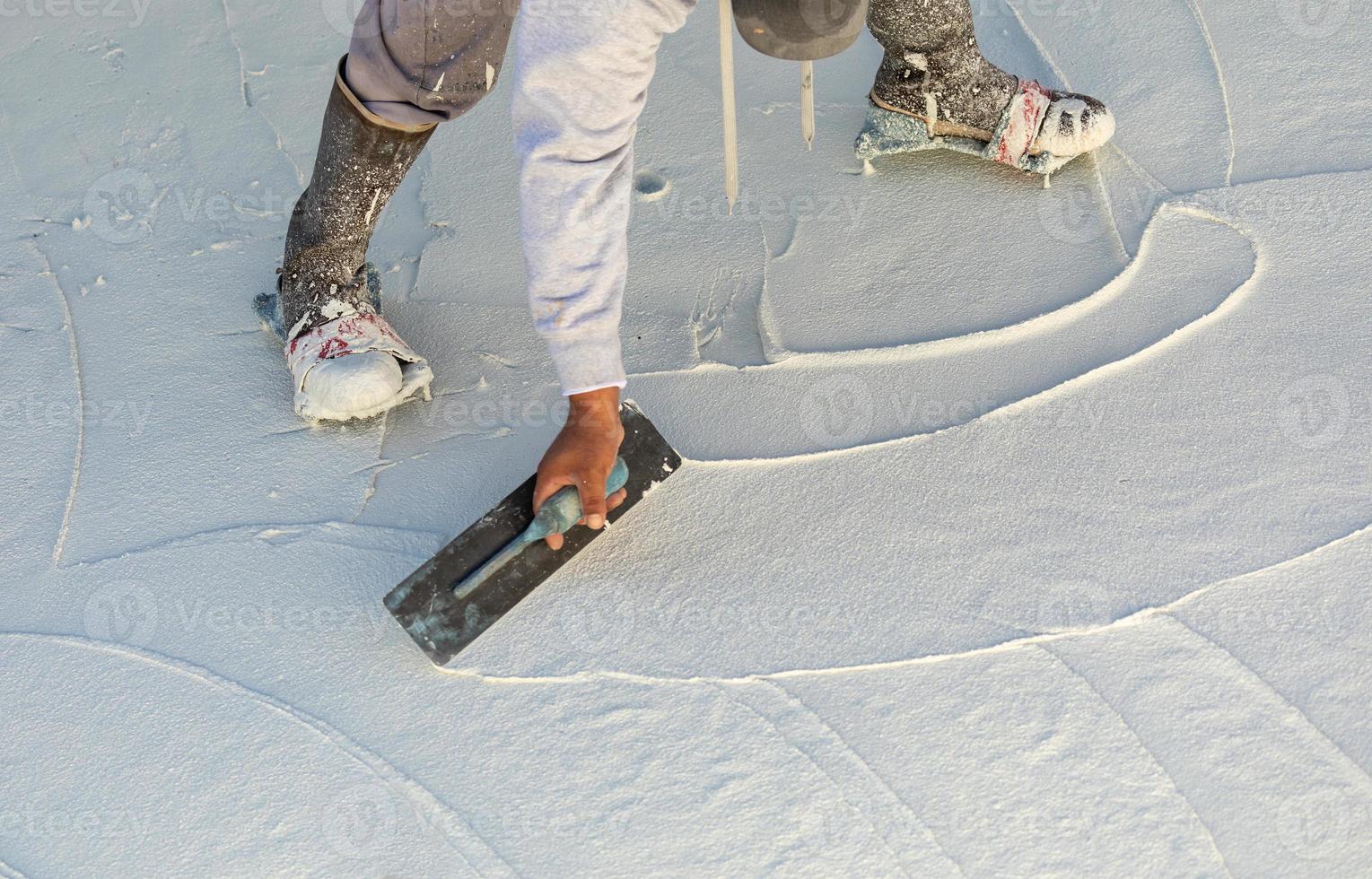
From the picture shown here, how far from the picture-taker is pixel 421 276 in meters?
2.26

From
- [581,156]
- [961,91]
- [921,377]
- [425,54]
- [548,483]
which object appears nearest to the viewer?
[581,156]

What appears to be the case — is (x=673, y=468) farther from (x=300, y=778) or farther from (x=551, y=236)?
(x=300, y=778)

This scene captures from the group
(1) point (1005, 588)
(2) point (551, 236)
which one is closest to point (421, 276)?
(2) point (551, 236)

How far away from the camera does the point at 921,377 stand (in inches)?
79.4

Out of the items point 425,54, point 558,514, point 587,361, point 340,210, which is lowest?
point 558,514

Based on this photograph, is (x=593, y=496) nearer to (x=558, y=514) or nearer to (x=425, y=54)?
(x=558, y=514)

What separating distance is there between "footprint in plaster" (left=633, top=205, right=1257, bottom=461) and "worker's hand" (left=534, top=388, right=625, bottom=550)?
0.98 ft

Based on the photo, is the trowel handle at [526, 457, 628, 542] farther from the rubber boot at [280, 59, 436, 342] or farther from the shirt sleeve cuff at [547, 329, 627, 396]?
the rubber boot at [280, 59, 436, 342]

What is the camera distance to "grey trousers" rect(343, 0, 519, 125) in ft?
6.02

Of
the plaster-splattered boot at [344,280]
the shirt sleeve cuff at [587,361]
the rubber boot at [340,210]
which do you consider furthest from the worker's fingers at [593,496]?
the rubber boot at [340,210]

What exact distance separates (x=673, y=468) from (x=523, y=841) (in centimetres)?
57

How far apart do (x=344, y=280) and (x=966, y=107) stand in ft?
3.79

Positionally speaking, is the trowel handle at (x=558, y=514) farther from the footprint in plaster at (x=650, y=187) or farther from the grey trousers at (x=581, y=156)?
the footprint in plaster at (x=650, y=187)

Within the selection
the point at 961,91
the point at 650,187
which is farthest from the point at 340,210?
the point at 961,91
